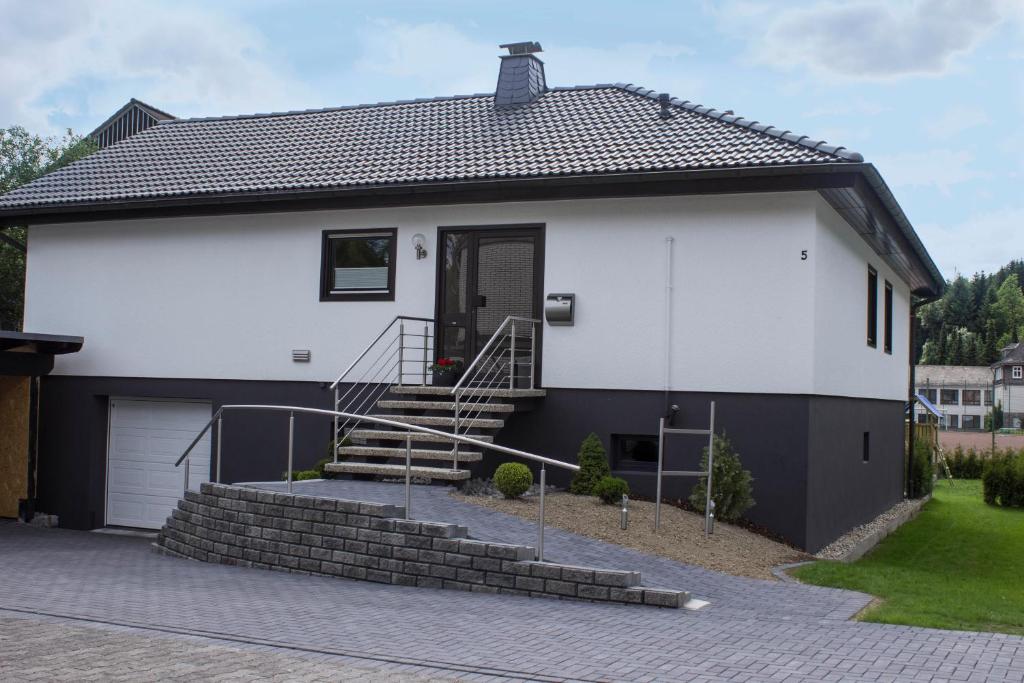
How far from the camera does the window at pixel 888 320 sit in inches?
824

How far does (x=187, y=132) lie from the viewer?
69.0 feet

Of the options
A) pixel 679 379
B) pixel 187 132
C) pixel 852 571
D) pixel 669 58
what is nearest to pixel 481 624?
pixel 852 571

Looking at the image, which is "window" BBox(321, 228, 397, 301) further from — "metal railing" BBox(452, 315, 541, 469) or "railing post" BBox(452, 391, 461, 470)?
"railing post" BBox(452, 391, 461, 470)

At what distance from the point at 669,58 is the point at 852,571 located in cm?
673

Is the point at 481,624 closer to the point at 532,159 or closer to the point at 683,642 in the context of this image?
the point at 683,642

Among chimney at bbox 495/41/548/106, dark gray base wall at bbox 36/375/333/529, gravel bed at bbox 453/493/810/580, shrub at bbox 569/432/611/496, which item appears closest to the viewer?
gravel bed at bbox 453/493/810/580

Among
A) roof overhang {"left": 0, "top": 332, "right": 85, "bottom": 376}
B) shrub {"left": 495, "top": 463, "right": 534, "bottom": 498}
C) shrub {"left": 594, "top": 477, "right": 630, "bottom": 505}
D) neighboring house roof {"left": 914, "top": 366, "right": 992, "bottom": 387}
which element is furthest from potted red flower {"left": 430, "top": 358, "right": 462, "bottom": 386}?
neighboring house roof {"left": 914, "top": 366, "right": 992, "bottom": 387}

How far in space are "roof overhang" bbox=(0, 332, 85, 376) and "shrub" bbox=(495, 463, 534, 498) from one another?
8.48m

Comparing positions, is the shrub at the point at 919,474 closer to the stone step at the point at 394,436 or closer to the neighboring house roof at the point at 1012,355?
the stone step at the point at 394,436

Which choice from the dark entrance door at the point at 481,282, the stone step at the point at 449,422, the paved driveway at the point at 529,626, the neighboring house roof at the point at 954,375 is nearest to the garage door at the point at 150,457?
the dark entrance door at the point at 481,282

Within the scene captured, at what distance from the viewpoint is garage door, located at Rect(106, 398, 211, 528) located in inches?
693

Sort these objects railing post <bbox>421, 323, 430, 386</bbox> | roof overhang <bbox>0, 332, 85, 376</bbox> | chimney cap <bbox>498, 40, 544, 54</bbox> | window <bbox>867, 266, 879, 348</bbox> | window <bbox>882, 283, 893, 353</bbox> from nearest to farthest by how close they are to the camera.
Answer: railing post <bbox>421, 323, 430, 386</bbox> → roof overhang <bbox>0, 332, 85, 376</bbox> → window <bbox>867, 266, 879, 348</bbox> → chimney cap <bbox>498, 40, 544, 54</bbox> → window <bbox>882, 283, 893, 353</bbox>

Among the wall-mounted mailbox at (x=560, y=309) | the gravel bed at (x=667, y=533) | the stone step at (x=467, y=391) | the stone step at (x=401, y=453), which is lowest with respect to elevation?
the gravel bed at (x=667, y=533)

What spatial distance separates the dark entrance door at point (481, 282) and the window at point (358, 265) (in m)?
0.91
